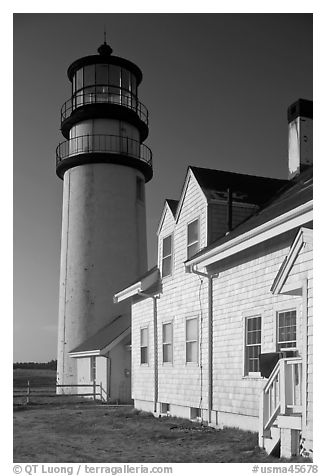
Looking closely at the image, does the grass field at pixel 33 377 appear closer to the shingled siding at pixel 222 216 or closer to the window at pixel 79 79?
the window at pixel 79 79

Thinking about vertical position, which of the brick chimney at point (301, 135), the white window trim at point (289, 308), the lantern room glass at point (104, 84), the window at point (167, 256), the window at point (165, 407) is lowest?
the window at point (165, 407)

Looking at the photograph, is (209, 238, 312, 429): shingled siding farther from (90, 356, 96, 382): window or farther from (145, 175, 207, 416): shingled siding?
(90, 356, 96, 382): window

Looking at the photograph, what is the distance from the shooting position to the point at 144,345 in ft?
67.5

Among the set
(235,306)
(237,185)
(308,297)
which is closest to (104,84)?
(237,185)

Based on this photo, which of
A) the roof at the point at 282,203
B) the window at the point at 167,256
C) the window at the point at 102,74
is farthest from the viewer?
the window at the point at 102,74

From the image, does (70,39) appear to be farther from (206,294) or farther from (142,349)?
(142,349)

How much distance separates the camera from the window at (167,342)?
60.4 ft

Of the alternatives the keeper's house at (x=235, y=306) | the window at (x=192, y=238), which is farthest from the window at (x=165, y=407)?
the window at (x=192, y=238)

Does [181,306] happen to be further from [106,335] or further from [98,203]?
[98,203]

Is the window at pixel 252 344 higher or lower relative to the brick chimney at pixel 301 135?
lower

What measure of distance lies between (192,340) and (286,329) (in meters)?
4.82

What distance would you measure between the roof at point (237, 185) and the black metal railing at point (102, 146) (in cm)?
1193
